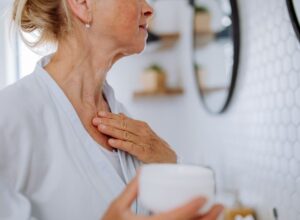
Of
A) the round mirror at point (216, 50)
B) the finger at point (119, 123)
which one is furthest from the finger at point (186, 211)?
the round mirror at point (216, 50)

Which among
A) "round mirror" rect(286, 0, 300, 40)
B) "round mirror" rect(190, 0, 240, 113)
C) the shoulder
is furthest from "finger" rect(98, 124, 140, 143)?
"round mirror" rect(190, 0, 240, 113)

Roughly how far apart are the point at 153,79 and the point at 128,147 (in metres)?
1.35

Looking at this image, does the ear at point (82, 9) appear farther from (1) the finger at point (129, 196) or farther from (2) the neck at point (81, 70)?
(1) the finger at point (129, 196)

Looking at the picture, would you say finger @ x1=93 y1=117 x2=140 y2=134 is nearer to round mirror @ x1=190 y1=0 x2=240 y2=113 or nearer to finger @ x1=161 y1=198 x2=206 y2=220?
Answer: finger @ x1=161 y1=198 x2=206 y2=220

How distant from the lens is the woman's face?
0.85m

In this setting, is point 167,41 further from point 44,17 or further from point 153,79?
point 44,17

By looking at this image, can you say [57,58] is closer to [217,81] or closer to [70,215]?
[70,215]

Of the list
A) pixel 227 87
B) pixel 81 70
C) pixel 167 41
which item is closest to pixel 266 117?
pixel 227 87

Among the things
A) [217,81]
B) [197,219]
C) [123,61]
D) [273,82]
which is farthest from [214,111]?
[197,219]

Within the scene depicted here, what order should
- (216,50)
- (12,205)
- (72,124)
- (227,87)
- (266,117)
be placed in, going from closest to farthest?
1. (12,205)
2. (72,124)
3. (266,117)
4. (227,87)
5. (216,50)

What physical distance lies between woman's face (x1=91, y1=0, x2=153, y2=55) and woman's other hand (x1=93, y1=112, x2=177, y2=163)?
17 centimetres

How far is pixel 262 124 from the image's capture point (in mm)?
1220

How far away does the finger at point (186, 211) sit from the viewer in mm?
455

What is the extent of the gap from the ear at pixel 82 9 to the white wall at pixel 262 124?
53cm
